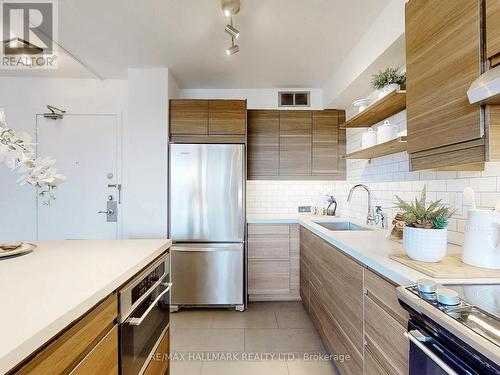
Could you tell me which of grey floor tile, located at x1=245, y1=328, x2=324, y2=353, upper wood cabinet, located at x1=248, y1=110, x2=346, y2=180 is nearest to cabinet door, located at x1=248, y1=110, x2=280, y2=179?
upper wood cabinet, located at x1=248, y1=110, x2=346, y2=180

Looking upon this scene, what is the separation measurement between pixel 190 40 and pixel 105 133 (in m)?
1.66

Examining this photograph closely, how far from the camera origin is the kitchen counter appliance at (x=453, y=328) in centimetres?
61

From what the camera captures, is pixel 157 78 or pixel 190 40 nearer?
pixel 190 40

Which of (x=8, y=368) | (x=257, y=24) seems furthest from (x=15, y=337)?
(x=257, y=24)

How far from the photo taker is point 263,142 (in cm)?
326

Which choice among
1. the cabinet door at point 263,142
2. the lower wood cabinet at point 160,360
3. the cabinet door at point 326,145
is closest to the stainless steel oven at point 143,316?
the lower wood cabinet at point 160,360

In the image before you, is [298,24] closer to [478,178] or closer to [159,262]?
[478,178]

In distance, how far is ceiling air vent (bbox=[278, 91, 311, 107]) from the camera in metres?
3.34

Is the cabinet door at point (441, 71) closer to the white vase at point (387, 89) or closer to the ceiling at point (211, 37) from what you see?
the white vase at point (387, 89)

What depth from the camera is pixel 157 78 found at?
112 inches

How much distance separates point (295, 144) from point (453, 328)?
2757 millimetres

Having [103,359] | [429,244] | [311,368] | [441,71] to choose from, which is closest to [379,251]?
[429,244]

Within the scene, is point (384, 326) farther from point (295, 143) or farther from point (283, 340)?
point (295, 143)

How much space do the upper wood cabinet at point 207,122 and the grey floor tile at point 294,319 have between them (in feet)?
6.10
